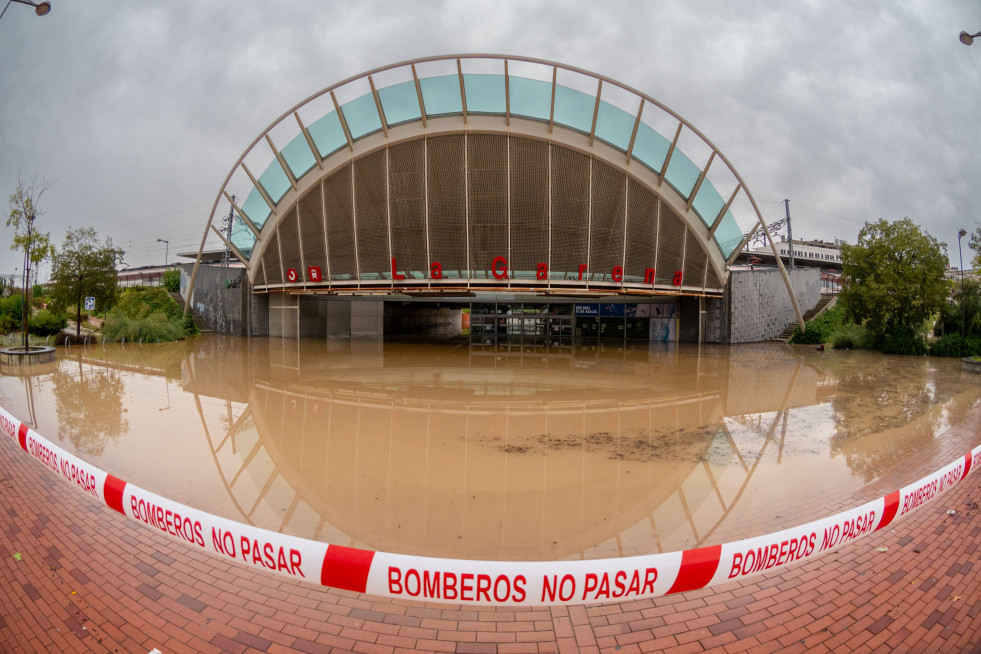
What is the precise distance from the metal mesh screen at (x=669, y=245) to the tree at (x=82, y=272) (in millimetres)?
27829

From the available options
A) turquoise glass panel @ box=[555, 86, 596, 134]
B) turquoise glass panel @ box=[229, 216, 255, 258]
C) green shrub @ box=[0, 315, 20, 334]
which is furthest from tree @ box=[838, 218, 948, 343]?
green shrub @ box=[0, 315, 20, 334]

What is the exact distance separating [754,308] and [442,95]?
2232 centimetres

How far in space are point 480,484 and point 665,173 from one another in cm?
2122

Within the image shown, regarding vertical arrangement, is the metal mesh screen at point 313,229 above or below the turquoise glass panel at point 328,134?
below

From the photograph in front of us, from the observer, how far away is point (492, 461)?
7.21m

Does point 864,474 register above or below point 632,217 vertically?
below

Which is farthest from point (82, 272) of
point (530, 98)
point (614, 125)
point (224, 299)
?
point (614, 125)

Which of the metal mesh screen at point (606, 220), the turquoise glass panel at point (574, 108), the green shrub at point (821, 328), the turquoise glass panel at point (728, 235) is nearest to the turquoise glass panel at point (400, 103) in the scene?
the turquoise glass panel at point (574, 108)

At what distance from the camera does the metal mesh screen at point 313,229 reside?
25766 millimetres

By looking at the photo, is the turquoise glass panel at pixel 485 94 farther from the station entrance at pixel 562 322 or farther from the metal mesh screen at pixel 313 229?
the station entrance at pixel 562 322

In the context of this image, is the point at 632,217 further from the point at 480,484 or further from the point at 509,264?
the point at 480,484

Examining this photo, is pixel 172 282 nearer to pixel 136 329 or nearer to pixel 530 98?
pixel 136 329

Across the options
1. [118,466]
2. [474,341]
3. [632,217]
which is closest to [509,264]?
[632,217]

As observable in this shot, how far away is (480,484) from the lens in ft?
20.5
